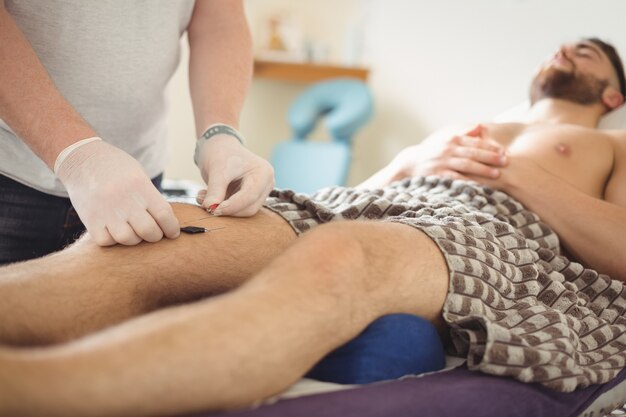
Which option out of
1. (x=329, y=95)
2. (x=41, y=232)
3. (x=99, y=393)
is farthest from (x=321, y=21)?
(x=99, y=393)

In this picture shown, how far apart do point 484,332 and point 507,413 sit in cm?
13

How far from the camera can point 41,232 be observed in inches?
52.5

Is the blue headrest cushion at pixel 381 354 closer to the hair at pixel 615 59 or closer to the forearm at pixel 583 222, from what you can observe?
the forearm at pixel 583 222

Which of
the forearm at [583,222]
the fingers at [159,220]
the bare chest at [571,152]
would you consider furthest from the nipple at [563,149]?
the fingers at [159,220]

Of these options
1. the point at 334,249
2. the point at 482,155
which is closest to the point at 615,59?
the point at 482,155

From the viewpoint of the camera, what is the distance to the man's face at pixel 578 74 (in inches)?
80.6

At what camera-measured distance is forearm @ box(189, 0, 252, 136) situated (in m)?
1.40

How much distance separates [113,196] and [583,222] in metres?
1.02

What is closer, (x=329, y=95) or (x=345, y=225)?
(x=345, y=225)

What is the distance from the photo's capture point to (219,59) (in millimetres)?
1452

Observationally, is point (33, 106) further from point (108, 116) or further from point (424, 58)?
point (424, 58)

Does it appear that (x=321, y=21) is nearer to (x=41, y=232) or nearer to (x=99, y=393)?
(x=41, y=232)

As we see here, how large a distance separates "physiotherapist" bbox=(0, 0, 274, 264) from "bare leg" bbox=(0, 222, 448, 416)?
276 mm

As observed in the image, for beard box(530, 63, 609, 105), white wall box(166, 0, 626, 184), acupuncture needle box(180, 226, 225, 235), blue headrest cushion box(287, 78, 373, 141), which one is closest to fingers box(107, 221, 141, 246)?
acupuncture needle box(180, 226, 225, 235)
